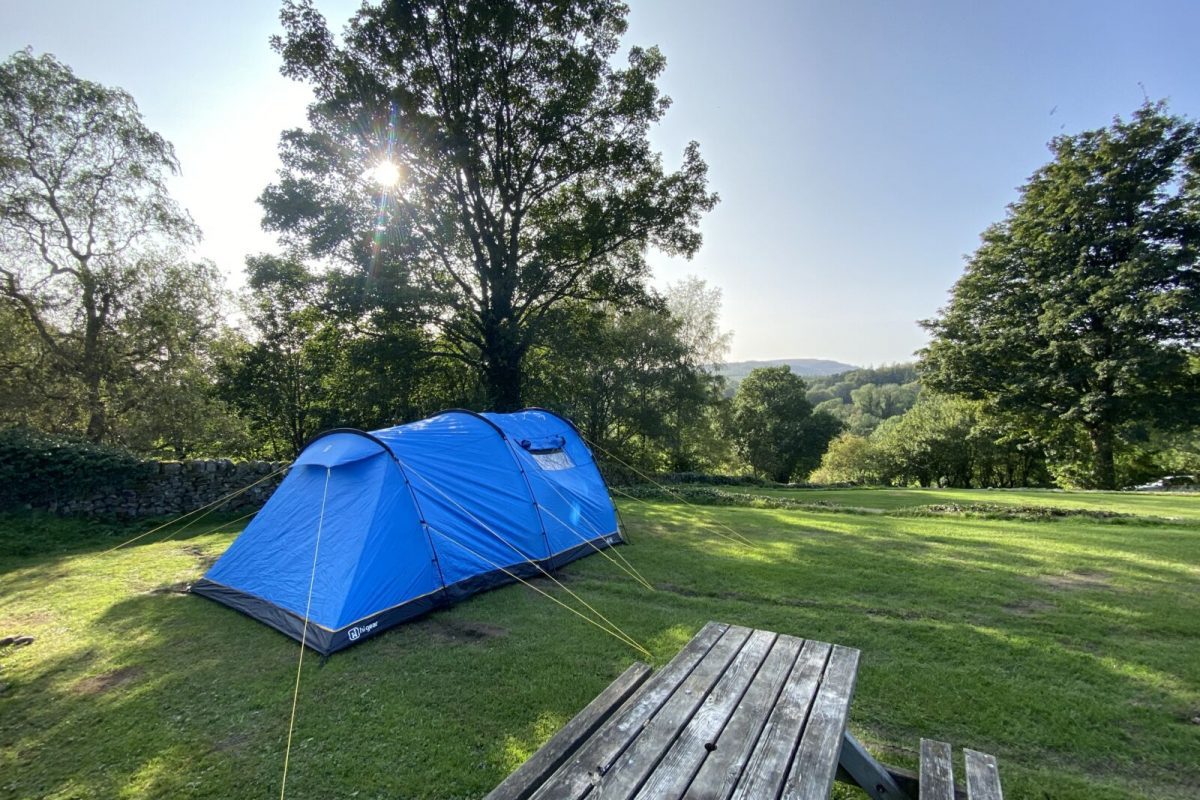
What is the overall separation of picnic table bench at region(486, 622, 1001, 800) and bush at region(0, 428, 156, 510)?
34.4 ft

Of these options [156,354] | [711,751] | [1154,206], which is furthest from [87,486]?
[1154,206]

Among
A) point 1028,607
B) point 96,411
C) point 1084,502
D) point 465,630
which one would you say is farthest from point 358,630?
point 1084,502

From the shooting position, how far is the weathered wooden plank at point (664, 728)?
1.42 metres

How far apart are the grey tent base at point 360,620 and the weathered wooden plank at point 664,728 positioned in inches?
130

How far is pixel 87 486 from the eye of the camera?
8195mm

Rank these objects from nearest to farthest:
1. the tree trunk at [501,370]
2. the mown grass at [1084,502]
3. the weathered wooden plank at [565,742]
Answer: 1. the weathered wooden plank at [565,742]
2. the mown grass at [1084,502]
3. the tree trunk at [501,370]

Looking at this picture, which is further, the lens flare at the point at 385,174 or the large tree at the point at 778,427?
the large tree at the point at 778,427

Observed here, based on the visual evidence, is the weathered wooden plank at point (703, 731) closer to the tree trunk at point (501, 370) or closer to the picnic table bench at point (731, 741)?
the picnic table bench at point (731, 741)

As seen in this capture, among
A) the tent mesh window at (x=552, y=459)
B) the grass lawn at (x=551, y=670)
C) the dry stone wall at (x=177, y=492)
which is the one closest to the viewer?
the grass lawn at (x=551, y=670)

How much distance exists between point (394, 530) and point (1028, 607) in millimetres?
6193

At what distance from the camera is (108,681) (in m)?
3.62

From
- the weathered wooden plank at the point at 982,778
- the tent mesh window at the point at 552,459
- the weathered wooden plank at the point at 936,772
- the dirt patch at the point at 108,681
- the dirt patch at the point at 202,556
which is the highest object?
the tent mesh window at the point at 552,459

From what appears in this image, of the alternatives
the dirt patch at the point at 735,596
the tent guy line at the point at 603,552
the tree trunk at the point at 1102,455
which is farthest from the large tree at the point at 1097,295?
the tent guy line at the point at 603,552

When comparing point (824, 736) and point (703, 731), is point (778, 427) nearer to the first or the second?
point (824, 736)
